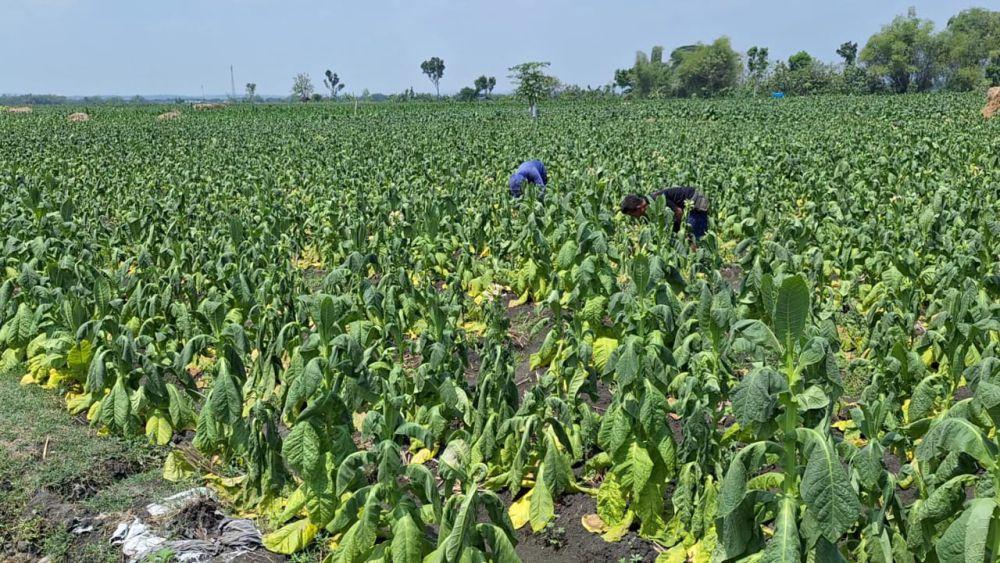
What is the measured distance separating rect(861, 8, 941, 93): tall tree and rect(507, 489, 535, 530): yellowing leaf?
82.6m

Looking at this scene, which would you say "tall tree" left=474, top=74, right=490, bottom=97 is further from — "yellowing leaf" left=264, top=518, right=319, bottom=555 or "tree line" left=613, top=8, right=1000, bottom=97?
"yellowing leaf" left=264, top=518, right=319, bottom=555

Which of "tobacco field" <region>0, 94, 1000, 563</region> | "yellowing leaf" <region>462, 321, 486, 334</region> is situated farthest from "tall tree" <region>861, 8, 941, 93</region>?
"yellowing leaf" <region>462, 321, 486, 334</region>

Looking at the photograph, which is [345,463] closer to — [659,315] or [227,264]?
[659,315]

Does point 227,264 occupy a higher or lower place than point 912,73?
lower

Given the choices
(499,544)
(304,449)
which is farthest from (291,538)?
(499,544)

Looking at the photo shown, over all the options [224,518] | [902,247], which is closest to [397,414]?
[224,518]

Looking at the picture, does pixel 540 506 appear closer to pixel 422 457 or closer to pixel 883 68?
pixel 422 457

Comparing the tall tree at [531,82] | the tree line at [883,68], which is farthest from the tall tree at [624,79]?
the tall tree at [531,82]

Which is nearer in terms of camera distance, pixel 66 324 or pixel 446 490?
pixel 446 490

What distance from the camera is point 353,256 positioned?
5.97 metres

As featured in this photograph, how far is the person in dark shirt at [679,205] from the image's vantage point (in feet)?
28.7

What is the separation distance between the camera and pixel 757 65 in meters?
98.2

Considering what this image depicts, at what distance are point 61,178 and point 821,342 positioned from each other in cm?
1722

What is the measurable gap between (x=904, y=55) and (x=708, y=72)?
20055 millimetres
